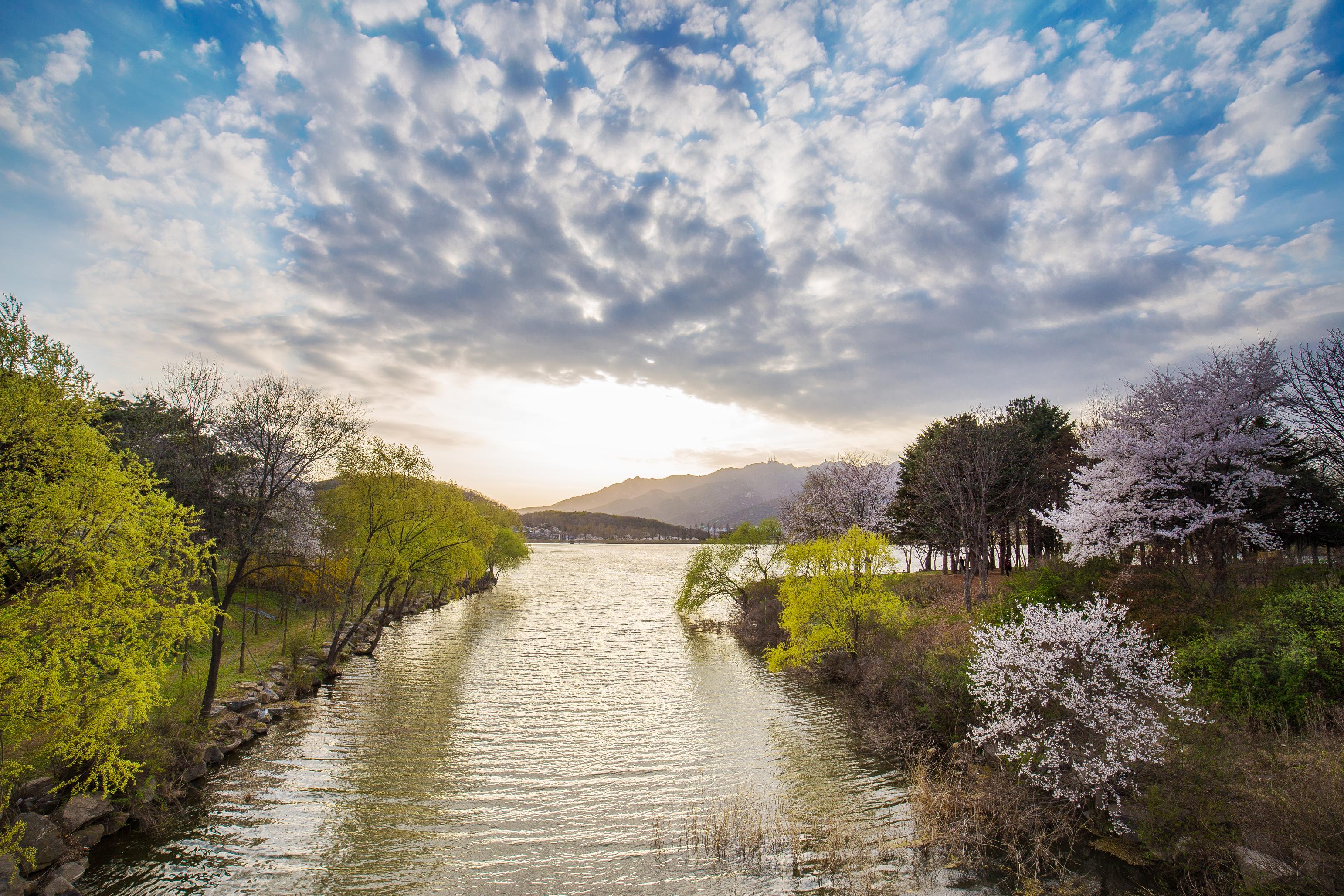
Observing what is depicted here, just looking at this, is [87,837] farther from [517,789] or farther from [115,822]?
[517,789]

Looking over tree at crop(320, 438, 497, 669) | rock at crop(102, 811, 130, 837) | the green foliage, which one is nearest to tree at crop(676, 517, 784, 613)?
tree at crop(320, 438, 497, 669)

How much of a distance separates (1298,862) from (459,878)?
14345 mm

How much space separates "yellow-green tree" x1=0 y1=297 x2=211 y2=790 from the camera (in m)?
10.2

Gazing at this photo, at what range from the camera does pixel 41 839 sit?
11.4m

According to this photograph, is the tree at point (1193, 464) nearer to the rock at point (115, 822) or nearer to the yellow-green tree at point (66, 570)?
the yellow-green tree at point (66, 570)

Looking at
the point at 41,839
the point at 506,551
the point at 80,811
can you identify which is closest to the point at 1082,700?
the point at 41,839

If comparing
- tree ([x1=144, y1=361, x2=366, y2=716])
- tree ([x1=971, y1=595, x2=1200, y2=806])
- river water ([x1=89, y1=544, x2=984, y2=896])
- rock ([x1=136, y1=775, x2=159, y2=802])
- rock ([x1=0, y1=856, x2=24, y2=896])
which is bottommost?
river water ([x1=89, y1=544, x2=984, y2=896])

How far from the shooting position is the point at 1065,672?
12.8 m

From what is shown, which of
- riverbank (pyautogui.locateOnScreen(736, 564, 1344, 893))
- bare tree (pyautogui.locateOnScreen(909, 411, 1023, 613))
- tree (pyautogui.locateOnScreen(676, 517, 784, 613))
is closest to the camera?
riverbank (pyautogui.locateOnScreen(736, 564, 1344, 893))

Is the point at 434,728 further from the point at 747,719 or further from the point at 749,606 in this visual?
the point at 749,606

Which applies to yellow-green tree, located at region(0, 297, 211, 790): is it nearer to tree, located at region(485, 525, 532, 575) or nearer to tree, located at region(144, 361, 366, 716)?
tree, located at region(144, 361, 366, 716)

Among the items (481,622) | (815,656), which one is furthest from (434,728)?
(481,622)

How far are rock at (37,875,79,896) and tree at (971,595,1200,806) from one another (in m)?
19.1

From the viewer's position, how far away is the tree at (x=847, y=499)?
152ft
